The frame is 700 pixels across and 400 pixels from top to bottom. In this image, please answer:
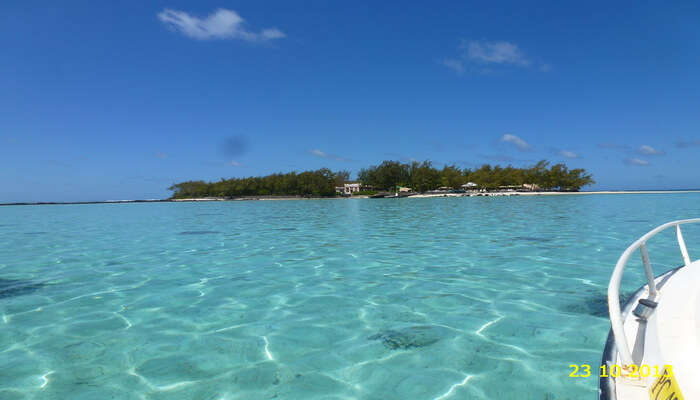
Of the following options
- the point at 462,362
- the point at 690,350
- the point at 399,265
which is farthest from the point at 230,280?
the point at 690,350

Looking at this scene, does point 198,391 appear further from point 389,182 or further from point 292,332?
point 389,182

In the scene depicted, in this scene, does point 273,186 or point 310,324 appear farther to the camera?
point 273,186

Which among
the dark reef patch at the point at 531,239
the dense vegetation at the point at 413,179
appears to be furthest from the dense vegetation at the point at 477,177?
the dark reef patch at the point at 531,239

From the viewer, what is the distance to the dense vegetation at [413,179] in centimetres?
8312

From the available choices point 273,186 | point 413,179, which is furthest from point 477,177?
point 273,186

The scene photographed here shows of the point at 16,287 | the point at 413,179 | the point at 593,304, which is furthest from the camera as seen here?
the point at 413,179

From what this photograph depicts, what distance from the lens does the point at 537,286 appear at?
5805mm

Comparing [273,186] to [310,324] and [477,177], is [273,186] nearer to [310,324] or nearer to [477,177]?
[477,177]

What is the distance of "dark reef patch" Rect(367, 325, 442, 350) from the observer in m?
3.80

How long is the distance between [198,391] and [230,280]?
3716 mm

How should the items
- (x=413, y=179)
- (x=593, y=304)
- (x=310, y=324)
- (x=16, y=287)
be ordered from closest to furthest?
(x=310, y=324) < (x=593, y=304) < (x=16, y=287) < (x=413, y=179)

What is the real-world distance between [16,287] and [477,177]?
89899mm

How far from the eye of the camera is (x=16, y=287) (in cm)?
638

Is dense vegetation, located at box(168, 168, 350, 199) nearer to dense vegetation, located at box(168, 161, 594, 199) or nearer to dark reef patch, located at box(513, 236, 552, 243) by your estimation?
dense vegetation, located at box(168, 161, 594, 199)
